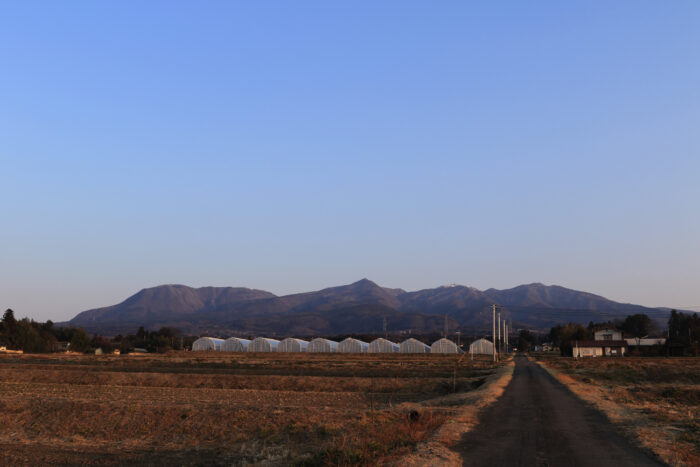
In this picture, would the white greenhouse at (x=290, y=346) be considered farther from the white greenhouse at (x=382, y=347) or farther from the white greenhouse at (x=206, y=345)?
the white greenhouse at (x=382, y=347)

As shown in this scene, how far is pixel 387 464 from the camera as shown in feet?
51.0

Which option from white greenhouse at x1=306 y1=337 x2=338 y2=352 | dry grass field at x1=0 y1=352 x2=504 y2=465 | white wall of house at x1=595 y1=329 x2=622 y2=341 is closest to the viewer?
dry grass field at x1=0 y1=352 x2=504 y2=465

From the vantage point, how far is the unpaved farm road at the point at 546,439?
16.8 meters

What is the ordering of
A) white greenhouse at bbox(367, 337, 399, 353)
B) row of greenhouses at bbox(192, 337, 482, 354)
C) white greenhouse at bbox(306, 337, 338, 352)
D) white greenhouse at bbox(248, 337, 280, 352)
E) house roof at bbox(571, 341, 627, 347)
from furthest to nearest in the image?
white greenhouse at bbox(306, 337, 338, 352) → white greenhouse at bbox(248, 337, 280, 352) → row of greenhouses at bbox(192, 337, 482, 354) → white greenhouse at bbox(367, 337, 399, 353) → house roof at bbox(571, 341, 627, 347)

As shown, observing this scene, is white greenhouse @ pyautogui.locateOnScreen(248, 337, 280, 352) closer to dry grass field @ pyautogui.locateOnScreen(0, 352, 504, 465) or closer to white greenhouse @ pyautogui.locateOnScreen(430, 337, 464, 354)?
white greenhouse @ pyautogui.locateOnScreen(430, 337, 464, 354)

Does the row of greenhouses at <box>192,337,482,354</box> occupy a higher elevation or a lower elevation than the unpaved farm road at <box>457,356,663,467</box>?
lower

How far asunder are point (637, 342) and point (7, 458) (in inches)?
7156

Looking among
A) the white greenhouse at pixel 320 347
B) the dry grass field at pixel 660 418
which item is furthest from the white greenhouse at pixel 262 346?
the dry grass field at pixel 660 418

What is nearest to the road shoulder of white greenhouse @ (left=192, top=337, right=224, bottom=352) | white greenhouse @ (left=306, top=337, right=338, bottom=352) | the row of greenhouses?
the row of greenhouses

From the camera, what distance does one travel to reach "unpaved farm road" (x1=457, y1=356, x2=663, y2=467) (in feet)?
55.1

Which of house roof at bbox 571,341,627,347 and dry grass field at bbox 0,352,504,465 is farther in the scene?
house roof at bbox 571,341,627,347

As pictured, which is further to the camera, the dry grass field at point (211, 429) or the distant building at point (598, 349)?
the distant building at point (598, 349)

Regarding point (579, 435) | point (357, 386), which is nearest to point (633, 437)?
point (579, 435)

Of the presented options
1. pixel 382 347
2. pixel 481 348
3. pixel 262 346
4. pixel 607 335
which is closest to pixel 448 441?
pixel 382 347
